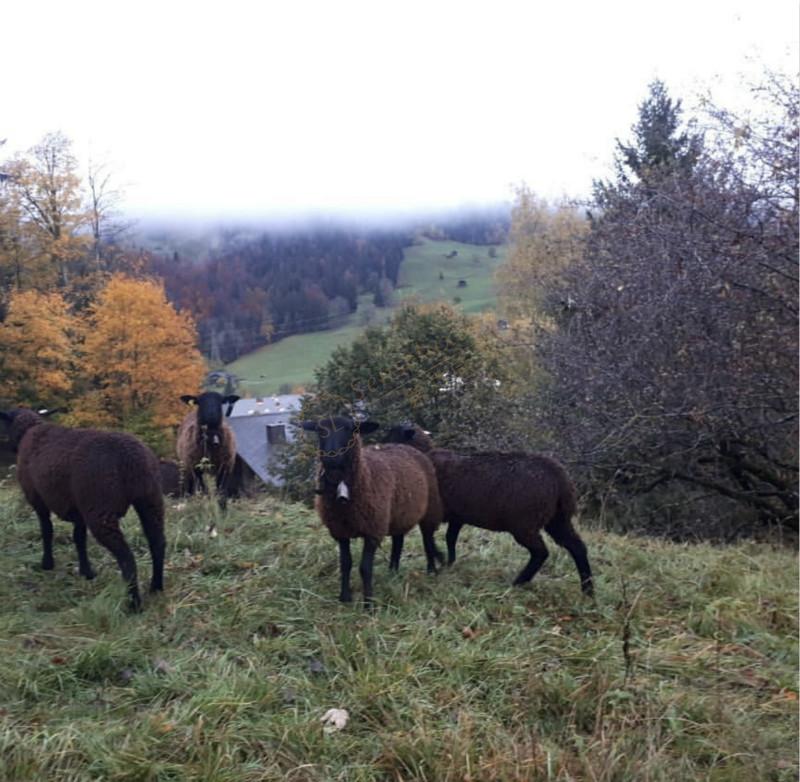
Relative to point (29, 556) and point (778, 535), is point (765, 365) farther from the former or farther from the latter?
point (29, 556)

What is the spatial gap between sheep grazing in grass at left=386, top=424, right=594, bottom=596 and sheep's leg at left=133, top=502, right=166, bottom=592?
2614mm

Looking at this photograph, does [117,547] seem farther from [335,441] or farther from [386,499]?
[386,499]

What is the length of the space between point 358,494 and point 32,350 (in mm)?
24325

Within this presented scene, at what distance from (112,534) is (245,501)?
4437mm

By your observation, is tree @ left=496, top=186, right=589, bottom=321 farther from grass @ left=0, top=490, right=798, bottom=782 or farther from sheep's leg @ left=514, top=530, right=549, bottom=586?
grass @ left=0, top=490, right=798, bottom=782

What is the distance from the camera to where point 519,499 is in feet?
23.0

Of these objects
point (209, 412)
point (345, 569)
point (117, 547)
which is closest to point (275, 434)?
point (209, 412)

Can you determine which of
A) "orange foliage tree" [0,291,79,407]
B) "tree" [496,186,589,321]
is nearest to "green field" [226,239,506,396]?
"tree" [496,186,589,321]

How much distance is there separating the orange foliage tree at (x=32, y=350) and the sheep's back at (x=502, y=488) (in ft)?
75.1

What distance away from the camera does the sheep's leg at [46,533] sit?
7.24 meters

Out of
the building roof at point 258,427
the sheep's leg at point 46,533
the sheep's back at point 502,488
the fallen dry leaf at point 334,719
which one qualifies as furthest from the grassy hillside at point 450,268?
the fallen dry leaf at point 334,719

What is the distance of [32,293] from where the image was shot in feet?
90.7

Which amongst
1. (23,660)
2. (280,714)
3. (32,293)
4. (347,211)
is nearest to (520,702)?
(280,714)

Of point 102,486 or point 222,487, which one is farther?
point 222,487
